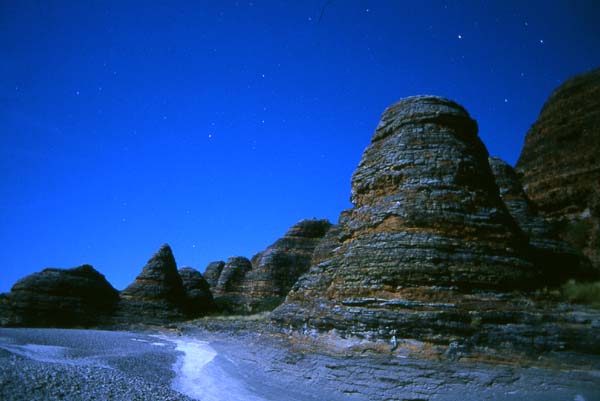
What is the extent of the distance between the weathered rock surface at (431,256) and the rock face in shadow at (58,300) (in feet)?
72.6

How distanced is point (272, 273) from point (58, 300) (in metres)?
21.2

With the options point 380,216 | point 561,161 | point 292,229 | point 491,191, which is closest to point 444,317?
point 380,216

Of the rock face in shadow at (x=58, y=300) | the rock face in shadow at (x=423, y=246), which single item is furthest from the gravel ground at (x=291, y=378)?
the rock face in shadow at (x=58, y=300)

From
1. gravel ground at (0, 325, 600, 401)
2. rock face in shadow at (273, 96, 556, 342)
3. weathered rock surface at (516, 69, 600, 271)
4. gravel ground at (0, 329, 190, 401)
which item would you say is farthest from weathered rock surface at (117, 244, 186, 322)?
weathered rock surface at (516, 69, 600, 271)

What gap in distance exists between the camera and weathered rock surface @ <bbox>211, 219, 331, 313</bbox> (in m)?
38.9

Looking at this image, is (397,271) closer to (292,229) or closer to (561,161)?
(561,161)

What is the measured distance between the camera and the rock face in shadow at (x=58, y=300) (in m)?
24.7

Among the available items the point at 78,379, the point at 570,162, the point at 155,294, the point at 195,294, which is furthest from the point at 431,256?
the point at 195,294

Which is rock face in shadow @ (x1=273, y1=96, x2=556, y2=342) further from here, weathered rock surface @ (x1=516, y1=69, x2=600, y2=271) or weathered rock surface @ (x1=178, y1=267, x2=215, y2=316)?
weathered rock surface @ (x1=178, y1=267, x2=215, y2=316)

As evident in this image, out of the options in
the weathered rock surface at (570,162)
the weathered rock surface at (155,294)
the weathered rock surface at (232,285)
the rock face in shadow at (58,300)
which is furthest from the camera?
the weathered rock surface at (232,285)

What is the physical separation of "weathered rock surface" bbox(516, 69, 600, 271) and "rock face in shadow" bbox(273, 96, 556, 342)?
33.1 feet

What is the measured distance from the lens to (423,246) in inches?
365

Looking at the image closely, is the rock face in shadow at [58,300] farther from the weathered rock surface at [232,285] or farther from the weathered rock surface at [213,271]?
the weathered rock surface at [213,271]

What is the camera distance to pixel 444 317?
309 inches
